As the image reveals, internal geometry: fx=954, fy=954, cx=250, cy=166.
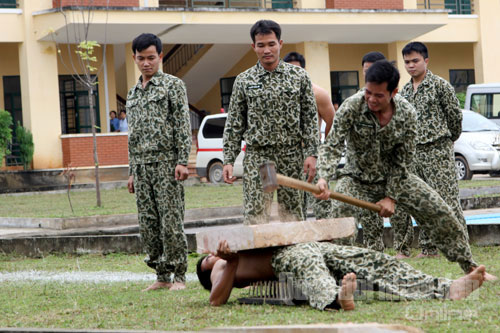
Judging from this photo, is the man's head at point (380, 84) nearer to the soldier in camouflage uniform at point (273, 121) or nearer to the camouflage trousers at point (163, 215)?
the soldier in camouflage uniform at point (273, 121)

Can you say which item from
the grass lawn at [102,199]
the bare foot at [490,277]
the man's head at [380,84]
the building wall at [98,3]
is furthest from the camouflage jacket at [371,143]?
the building wall at [98,3]

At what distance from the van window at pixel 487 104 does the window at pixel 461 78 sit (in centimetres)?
1084

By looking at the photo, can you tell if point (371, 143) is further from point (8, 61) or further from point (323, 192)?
point (8, 61)

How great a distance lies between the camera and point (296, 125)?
7.51 meters

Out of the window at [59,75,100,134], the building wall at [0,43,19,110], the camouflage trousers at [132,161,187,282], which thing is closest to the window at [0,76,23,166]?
the building wall at [0,43,19,110]

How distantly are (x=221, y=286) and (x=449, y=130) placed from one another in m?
3.54

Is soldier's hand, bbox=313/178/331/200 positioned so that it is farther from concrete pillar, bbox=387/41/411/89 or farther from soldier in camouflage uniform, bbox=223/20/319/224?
concrete pillar, bbox=387/41/411/89

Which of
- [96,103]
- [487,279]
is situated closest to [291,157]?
[487,279]

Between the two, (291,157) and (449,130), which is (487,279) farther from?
(449,130)

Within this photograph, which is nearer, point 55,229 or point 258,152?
point 258,152

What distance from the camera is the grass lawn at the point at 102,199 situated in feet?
56.0

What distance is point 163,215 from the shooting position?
782 cm

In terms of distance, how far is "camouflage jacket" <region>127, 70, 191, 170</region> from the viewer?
7.85 metres

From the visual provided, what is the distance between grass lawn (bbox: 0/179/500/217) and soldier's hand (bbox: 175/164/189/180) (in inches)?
336
